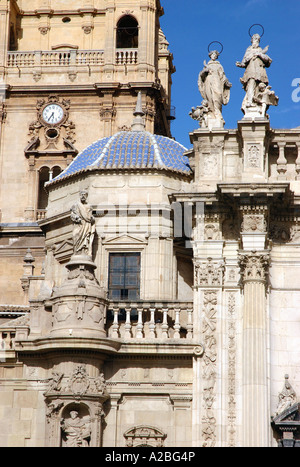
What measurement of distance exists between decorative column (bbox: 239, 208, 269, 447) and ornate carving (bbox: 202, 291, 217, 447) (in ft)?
2.87

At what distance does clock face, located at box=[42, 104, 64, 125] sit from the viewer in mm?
58438

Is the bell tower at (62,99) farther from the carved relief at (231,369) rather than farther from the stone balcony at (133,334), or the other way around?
the carved relief at (231,369)

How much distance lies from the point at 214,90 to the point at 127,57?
2181 centimetres

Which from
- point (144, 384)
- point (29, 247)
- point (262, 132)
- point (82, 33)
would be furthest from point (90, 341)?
point (82, 33)

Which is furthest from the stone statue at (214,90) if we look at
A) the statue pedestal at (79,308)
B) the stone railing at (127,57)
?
the stone railing at (127,57)

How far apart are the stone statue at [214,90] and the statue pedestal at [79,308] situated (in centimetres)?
611

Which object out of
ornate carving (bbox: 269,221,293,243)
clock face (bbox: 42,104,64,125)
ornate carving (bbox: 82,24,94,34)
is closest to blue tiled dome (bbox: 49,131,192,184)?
ornate carving (bbox: 269,221,293,243)

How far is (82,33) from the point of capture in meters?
62.5

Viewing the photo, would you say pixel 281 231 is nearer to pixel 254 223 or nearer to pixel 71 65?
pixel 254 223

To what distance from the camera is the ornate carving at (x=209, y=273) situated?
120ft

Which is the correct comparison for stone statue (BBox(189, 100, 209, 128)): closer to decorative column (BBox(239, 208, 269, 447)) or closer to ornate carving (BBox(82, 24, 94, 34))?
decorative column (BBox(239, 208, 269, 447))

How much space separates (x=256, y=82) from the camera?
125 ft
